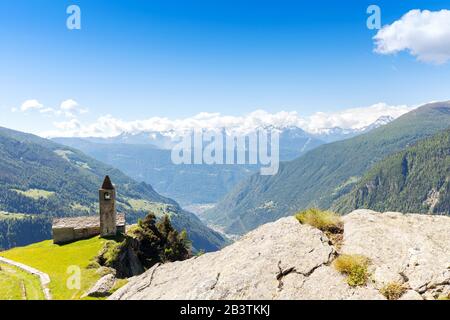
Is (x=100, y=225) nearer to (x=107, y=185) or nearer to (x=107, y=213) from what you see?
(x=107, y=213)

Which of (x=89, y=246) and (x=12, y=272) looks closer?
(x=12, y=272)

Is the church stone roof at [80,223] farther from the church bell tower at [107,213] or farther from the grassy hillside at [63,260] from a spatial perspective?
the grassy hillside at [63,260]

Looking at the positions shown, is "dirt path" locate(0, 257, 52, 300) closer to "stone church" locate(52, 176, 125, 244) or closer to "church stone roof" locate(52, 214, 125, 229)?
"stone church" locate(52, 176, 125, 244)

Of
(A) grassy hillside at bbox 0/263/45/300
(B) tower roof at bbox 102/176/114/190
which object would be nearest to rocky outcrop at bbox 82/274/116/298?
(A) grassy hillside at bbox 0/263/45/300

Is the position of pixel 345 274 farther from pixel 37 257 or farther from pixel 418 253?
pixel 37 257

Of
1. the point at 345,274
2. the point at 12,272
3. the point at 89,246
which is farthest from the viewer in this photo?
the point at 89,246

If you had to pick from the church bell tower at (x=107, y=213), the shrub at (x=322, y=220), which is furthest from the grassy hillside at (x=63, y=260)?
the shrub at (x=322, y=220)
